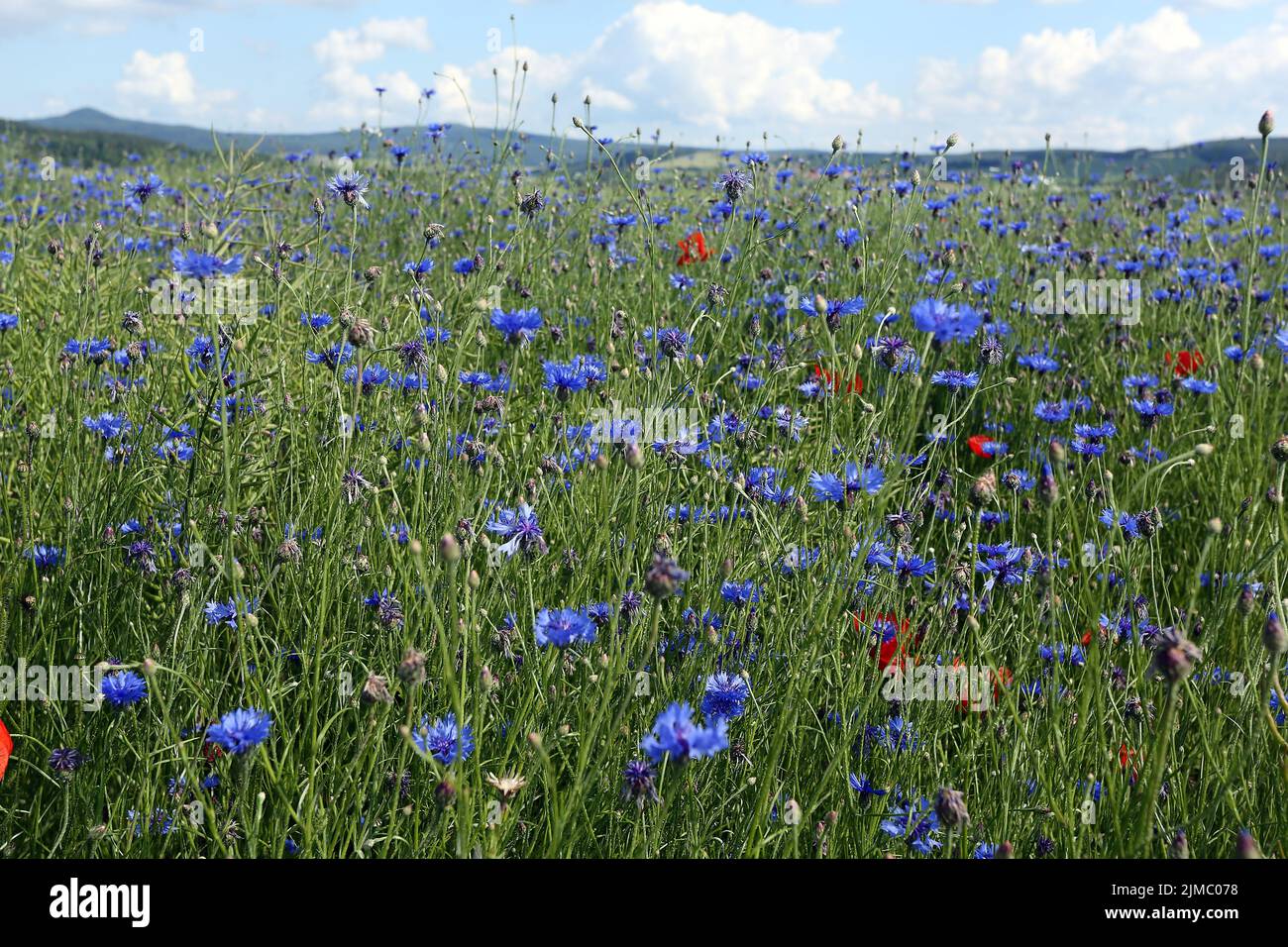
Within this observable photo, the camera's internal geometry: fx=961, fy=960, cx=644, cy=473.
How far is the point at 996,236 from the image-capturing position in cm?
544

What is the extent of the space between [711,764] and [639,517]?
589 millimetres

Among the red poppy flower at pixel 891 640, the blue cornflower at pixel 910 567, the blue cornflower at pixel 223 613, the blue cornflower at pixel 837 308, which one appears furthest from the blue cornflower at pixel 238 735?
the blue cornflower at pixel 837 308

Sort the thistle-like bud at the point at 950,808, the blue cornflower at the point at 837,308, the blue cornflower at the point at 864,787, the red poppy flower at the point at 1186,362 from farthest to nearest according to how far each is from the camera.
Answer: the red poppy flower at the point at 1186,362, the blue cornflower at the point at 837,308, the blue cornflower at the point at 864,787, the thistle-like bud at the point at 950,808

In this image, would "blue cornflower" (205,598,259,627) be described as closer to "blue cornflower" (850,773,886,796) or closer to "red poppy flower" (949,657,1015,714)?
"blue cornflower" (850,773,886,796)

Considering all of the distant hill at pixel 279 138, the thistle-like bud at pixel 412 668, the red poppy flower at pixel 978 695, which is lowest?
the red poppy flower at pixel 978 695

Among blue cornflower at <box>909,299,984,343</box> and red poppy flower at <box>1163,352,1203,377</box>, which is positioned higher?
blue cornflower at <box>909,299,984,343</box>

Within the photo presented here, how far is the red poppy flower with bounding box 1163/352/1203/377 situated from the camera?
3.53m

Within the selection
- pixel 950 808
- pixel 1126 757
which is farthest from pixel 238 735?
pixel 1126 757

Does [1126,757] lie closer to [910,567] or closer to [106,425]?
[910,567]

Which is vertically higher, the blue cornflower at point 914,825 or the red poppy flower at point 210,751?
the red poppy flower at point 210,751

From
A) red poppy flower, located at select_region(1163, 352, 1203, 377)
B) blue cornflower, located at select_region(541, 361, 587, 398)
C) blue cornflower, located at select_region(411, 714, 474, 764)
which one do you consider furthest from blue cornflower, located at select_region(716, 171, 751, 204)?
red poppy flower, located at select_region(1163, 352, 1203, 377)

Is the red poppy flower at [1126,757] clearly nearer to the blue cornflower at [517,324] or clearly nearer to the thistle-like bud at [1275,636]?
the thistle-like bud at [1275,636]

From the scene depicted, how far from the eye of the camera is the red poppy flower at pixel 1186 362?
3527mm

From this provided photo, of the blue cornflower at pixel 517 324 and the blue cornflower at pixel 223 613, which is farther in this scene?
the blue cornflower at pixel 517 324
